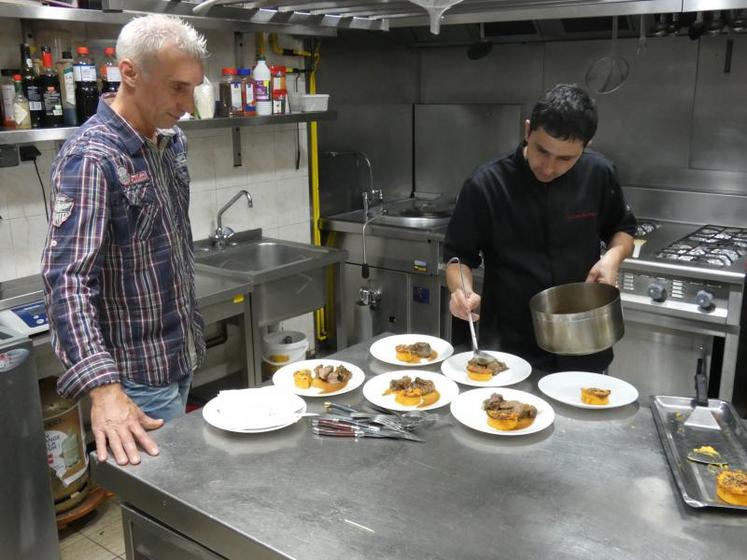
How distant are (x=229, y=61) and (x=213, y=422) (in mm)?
2298

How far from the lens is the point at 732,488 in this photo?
3.80 feet

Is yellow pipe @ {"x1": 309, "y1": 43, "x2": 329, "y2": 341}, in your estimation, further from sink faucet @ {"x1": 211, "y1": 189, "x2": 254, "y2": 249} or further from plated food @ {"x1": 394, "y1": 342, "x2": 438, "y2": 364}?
plated food @ {"x1": 394, "y1": 342, "x2": 438, "y2": 364}

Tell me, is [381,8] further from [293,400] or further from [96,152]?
[293,400]

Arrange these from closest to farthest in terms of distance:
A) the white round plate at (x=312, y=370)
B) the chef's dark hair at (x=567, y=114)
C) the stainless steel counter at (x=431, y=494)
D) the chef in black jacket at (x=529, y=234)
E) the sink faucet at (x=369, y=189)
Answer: the stainless steel counter at (x=431, y=494), the white round plate at (x=312, y=370), the chef's dark hair at (x=567, y=114), the chef in black jacket at (x=529, y=234), the sink faucet at (x=369, y=189)

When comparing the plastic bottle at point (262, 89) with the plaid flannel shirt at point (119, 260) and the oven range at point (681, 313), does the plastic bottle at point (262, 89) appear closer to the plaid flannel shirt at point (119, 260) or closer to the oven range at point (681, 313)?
the plaid flannel shirt at point (119, 260)

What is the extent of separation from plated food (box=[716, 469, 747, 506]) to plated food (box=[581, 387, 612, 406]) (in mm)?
330

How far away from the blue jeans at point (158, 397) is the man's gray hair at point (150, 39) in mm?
739

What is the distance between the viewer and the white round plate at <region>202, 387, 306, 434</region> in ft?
4.65

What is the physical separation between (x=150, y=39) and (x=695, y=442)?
1.38 m

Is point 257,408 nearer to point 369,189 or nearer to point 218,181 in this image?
point 218,181

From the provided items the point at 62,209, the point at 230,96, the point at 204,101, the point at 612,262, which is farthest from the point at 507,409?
the point at 230,96

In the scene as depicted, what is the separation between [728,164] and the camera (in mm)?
3414

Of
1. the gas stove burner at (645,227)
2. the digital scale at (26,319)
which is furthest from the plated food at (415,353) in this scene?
the gas stove burner at (645,227)

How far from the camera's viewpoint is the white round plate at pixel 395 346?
176 centimetres
